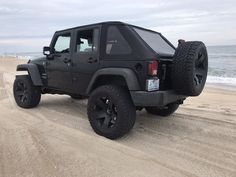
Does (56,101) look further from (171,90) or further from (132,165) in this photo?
(132,165)

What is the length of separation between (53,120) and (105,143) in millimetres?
1722

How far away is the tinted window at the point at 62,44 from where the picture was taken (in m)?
6.69

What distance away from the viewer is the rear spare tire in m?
4.98

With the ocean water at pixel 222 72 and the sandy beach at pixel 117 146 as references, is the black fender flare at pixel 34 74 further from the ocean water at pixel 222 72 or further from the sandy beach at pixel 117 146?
the ocean water at pixel 222 72

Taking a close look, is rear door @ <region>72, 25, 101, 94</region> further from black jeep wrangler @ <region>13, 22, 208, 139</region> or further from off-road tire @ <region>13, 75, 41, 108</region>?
off-road tire @ <region>13, 75, 41, 108</region>

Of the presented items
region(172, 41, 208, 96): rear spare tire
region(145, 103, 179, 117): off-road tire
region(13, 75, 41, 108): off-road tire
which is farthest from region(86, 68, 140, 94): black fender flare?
region(13, 75, 41, 108): off-road tire

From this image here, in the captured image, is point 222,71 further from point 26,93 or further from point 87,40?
point 87,40

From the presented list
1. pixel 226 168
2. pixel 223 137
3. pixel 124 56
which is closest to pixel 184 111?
pixel 223 137

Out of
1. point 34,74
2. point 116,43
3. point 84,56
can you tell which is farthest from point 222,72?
point 116,43

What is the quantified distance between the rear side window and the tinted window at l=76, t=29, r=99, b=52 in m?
0.30

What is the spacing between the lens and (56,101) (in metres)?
8.56

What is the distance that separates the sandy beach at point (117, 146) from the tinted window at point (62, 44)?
1323mm

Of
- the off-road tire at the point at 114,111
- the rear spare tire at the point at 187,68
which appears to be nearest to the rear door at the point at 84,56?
the off-road tire at the point at 114,111

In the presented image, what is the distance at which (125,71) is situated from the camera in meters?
→ 5.17
